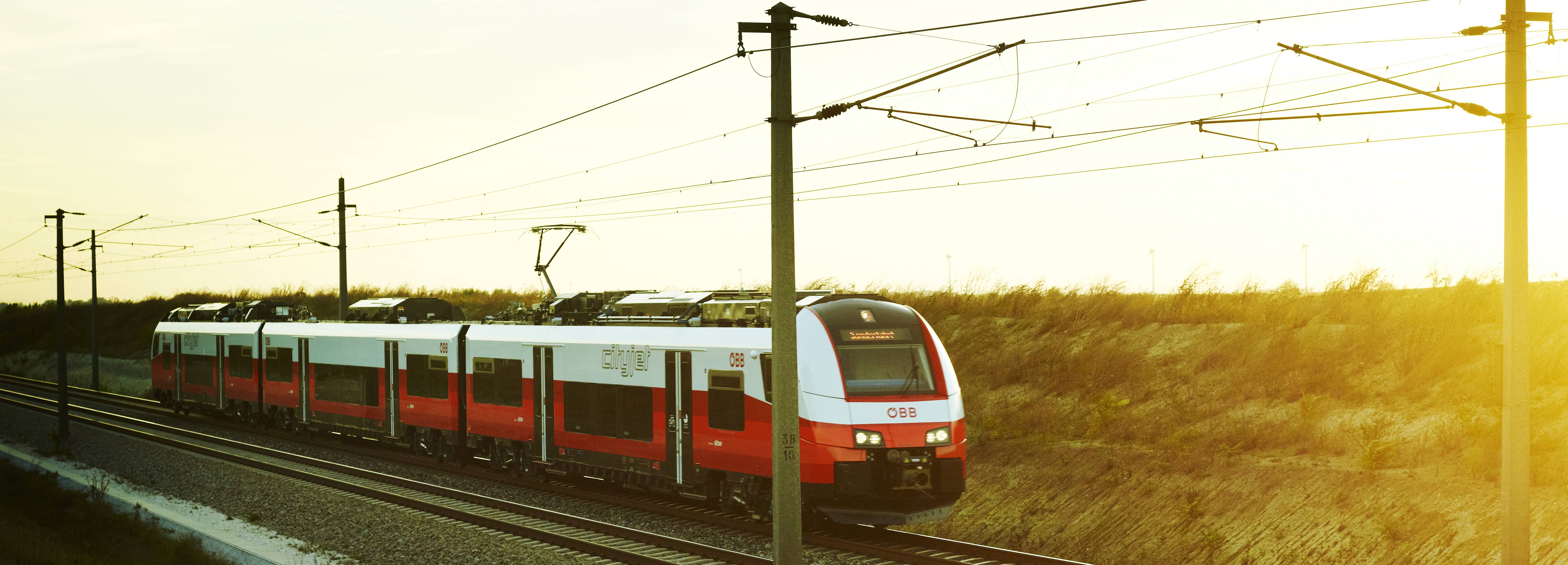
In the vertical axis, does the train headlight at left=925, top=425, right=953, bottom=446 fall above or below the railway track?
above

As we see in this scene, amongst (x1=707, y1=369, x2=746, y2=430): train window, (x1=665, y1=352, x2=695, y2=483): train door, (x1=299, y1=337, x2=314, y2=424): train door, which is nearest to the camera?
(x1=707, y1=369, x2=746, y2=430): train window

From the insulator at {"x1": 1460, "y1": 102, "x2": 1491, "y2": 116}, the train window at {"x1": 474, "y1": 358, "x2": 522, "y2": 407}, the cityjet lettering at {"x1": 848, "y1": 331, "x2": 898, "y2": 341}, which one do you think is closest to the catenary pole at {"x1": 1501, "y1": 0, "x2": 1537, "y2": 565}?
the insulator at {"x1": 1460, "y1": 102, "x2": 1491, "y2": 116}

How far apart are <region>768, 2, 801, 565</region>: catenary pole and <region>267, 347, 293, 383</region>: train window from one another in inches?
883

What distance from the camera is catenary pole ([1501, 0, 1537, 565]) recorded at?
34.6 feet

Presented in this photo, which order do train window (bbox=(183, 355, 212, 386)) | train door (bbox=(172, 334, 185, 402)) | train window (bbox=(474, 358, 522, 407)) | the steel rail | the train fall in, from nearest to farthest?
the steel rail
the train
train window (bbox=(474, 358, 522, 407))
train window (bbox=(183, 355, 212, 386))
train door (bbox=(172, 334, 185, 402))

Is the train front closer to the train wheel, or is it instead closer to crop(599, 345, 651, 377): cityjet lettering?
crop(599, 345, 651, 377): cityjet lettering

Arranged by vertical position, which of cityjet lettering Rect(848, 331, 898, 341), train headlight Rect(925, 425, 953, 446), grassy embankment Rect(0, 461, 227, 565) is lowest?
grassy embankment Rect(0, 461, 227, 565)

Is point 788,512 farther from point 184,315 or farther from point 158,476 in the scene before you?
point 184,315

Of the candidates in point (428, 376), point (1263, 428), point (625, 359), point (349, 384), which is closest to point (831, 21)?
point (625, 359)

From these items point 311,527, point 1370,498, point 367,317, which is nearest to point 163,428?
point 367,317

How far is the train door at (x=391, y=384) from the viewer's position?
23906 millimetres

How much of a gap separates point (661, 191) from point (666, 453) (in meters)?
7.54

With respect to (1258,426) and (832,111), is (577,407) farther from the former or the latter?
(1258,426)

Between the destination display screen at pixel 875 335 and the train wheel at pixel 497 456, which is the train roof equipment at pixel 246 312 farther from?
the destination display screen at pixel 875 335
